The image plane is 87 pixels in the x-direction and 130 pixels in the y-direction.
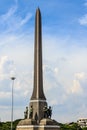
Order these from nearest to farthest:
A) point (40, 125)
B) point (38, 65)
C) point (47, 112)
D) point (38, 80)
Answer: point (40, 125)
point (47, 112)
point (38, 80)
point (38, 65)

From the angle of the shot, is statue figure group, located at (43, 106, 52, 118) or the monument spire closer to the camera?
statue figure group, located at (43, 106, 52, 118)

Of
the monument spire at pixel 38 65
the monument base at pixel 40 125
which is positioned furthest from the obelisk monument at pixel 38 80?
the monument base at pixel 40 125

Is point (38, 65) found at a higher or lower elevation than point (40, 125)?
higher

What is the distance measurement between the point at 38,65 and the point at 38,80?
2.75 meters

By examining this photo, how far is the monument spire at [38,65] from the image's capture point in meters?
65.9

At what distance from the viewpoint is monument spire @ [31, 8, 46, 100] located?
216ft

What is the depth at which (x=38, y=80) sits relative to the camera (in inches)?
2611

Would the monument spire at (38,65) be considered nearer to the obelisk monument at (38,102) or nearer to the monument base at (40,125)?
the obelisk monument at (38,102)

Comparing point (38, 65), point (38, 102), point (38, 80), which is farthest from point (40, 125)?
point (38, 65)

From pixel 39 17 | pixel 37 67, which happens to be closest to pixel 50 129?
pixel 37 67

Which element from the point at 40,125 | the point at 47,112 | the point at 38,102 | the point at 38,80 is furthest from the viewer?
the point at 38,80

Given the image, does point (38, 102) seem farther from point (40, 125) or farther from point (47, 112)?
point (40, 125)

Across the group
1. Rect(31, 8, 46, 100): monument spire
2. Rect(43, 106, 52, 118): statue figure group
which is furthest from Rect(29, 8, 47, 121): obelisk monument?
Rect(43, 106, 52, 118): statue figure group

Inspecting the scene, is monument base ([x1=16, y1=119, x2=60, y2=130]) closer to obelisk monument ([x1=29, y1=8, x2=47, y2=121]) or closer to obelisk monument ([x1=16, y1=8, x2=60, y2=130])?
obelisk monument ([x1=16, y1=8, x2=60, y2=130])
